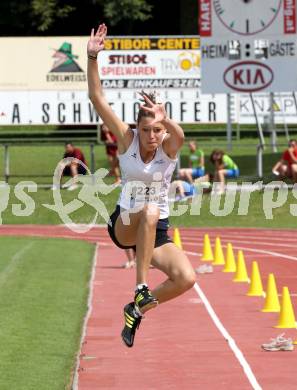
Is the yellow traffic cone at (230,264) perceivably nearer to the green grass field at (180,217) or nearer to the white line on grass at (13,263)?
the white line on grass at (13,263)

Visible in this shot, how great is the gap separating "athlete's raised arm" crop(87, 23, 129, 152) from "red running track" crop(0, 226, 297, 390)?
8.28 feet

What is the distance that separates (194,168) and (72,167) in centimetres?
300

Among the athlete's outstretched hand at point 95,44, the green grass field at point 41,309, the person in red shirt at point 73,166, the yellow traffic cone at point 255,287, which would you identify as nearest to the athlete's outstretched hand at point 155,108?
the athlete's outstretched hand at point 95,44

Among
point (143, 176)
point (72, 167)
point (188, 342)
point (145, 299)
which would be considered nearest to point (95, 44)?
point (143, 176)

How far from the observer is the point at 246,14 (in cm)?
3388

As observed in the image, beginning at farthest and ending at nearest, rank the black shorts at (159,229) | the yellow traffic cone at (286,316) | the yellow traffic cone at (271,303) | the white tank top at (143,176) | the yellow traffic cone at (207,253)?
the yellow traffic cone at (207,253), the yellow traffic cone at (271,303), the yellow traffic cone at (286,316), the black shorts at (159,229), the white tank top at (143,176)

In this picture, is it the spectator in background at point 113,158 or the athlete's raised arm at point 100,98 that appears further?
the spectator in background at point 113,158

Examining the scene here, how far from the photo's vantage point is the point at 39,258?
73.3 ft

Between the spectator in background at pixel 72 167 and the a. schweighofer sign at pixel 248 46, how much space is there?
406 centimetres

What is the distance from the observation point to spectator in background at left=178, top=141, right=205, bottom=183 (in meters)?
30.3

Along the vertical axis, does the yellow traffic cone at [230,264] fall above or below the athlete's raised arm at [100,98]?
below

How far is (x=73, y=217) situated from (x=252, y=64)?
22.9ft

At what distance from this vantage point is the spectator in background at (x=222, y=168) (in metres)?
29.4

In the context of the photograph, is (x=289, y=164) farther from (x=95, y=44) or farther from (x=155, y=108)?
(x=155, y=108)
